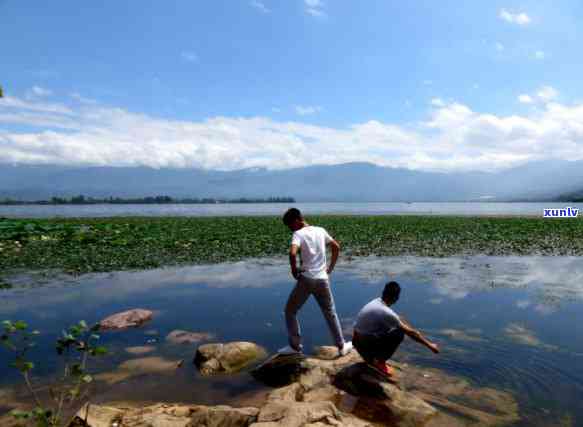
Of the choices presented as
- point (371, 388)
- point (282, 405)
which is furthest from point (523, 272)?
point (282, 405)

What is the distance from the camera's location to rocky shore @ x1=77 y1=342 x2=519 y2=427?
14.8 feet

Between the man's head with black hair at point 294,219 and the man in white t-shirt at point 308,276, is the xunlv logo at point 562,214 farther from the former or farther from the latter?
the man's head with black hair at point 294,219

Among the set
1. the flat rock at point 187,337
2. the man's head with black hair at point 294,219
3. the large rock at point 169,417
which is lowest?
the flat rock at point 187,337

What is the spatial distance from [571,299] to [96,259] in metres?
18.7

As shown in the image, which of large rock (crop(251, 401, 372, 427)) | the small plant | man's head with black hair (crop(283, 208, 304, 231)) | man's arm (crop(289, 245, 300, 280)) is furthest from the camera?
man's head with black hair (crop(283, 208, 304, 231))

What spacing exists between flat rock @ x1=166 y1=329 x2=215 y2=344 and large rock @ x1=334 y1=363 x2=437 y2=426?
3.28 m

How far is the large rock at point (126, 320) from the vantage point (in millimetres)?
8594

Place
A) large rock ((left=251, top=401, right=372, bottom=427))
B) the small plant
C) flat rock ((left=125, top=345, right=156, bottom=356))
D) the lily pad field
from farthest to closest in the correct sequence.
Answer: the lily pad field → flat rock ((left=125, top=345, right=156, bottom=356)) → large rock ((left=251, top=401, right=372, bottom=427)) → the small plant

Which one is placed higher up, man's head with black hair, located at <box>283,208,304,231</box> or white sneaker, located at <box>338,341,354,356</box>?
man's head with black hair, located at <box>283,208,304,231</box>

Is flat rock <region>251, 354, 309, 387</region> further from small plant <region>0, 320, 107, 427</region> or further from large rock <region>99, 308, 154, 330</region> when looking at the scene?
large rock <region>99, 308, 154, 330</region>

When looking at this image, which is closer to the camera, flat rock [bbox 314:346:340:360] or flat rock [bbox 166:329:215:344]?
flat rock [bbox 314:346:340:360]

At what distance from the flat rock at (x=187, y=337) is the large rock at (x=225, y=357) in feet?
3.74

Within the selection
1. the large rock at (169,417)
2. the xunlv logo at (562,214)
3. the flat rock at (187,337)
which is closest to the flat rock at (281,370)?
the large rock at (169,417)

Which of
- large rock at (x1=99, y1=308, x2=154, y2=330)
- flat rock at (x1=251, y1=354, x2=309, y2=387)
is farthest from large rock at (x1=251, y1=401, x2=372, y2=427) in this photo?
large rock at (x1=99, y1=308, x2=154, y2=330)
